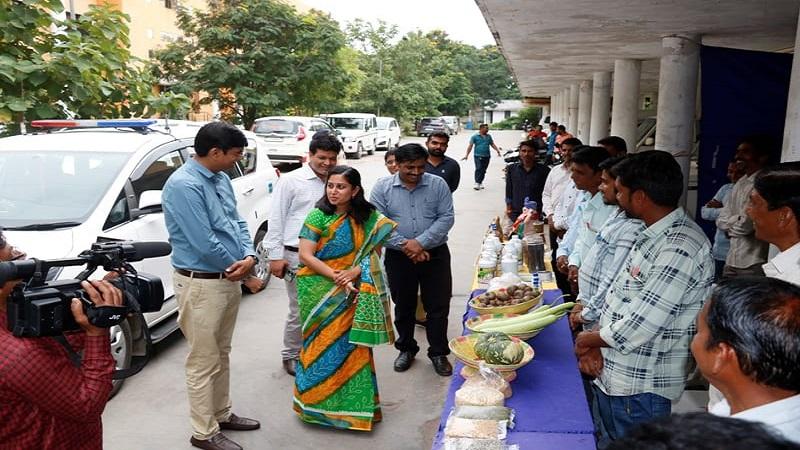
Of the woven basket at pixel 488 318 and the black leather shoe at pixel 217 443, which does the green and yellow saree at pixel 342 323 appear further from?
the woven basket at pixel 488 318

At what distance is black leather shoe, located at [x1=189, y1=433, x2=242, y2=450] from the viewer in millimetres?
3439

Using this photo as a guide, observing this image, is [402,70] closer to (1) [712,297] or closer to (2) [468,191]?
(2) [468,191]

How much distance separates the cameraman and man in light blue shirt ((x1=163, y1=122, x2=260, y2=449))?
1.34 metres

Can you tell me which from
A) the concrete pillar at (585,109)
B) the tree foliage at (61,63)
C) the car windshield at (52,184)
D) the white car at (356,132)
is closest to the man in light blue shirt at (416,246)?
the car windshield at (52,184)

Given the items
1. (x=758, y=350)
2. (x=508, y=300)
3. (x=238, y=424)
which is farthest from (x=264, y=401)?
(x=758, y=350)

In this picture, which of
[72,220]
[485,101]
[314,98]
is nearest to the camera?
[72,220]

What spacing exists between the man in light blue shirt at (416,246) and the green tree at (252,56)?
14.8 m

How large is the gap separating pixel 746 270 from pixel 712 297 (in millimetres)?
3664

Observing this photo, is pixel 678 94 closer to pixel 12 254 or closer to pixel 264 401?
pixel 264 401

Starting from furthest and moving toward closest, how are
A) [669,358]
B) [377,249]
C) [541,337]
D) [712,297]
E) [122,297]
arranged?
[377,249] → [541,337] → [669,358] → [122,297] → [712,297]

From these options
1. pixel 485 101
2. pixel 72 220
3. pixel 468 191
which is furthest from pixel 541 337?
pixel 485 101

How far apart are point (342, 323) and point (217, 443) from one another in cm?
99

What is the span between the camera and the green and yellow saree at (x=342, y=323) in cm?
356

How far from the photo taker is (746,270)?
461 cm
